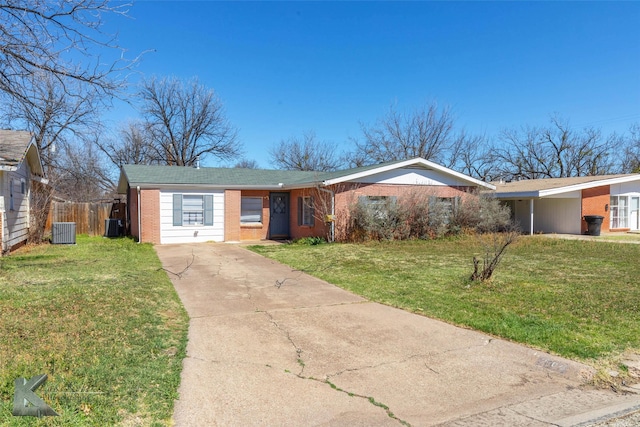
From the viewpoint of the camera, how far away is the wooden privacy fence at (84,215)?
18.4 m

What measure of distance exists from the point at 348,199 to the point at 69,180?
24.2m

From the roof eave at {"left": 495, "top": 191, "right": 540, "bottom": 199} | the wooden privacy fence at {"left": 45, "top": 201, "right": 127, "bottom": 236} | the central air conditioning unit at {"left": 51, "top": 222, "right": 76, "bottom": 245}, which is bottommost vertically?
the central air conditioning unit at {"left": 51, "top": 222, "right": 76, "bottom": 245}

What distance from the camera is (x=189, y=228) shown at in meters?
16.6

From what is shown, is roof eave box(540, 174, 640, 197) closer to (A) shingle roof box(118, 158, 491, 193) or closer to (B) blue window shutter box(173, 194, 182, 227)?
(A) shingle roof box(118, 158, 491, 193)

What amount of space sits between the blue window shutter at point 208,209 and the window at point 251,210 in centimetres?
148

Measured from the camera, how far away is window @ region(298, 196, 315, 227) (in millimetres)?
17352

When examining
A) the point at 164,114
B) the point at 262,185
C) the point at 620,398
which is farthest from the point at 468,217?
the point at 164,114

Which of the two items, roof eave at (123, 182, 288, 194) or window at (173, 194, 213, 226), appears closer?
roof eave at (123, 182, 288, 194)

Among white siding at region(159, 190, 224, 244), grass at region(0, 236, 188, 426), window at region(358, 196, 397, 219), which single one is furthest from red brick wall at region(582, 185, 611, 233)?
grass at region(0, 236, 188, 426)

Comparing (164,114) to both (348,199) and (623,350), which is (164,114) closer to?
(348,199)

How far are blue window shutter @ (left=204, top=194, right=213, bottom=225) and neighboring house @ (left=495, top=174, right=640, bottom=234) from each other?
1396 centimetres

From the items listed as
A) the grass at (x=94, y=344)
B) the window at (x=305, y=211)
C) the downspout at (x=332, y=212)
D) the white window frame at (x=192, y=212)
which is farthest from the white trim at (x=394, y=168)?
the grass at (x=94, y=344)

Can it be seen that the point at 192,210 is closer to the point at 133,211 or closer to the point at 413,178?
the point at 133,211
